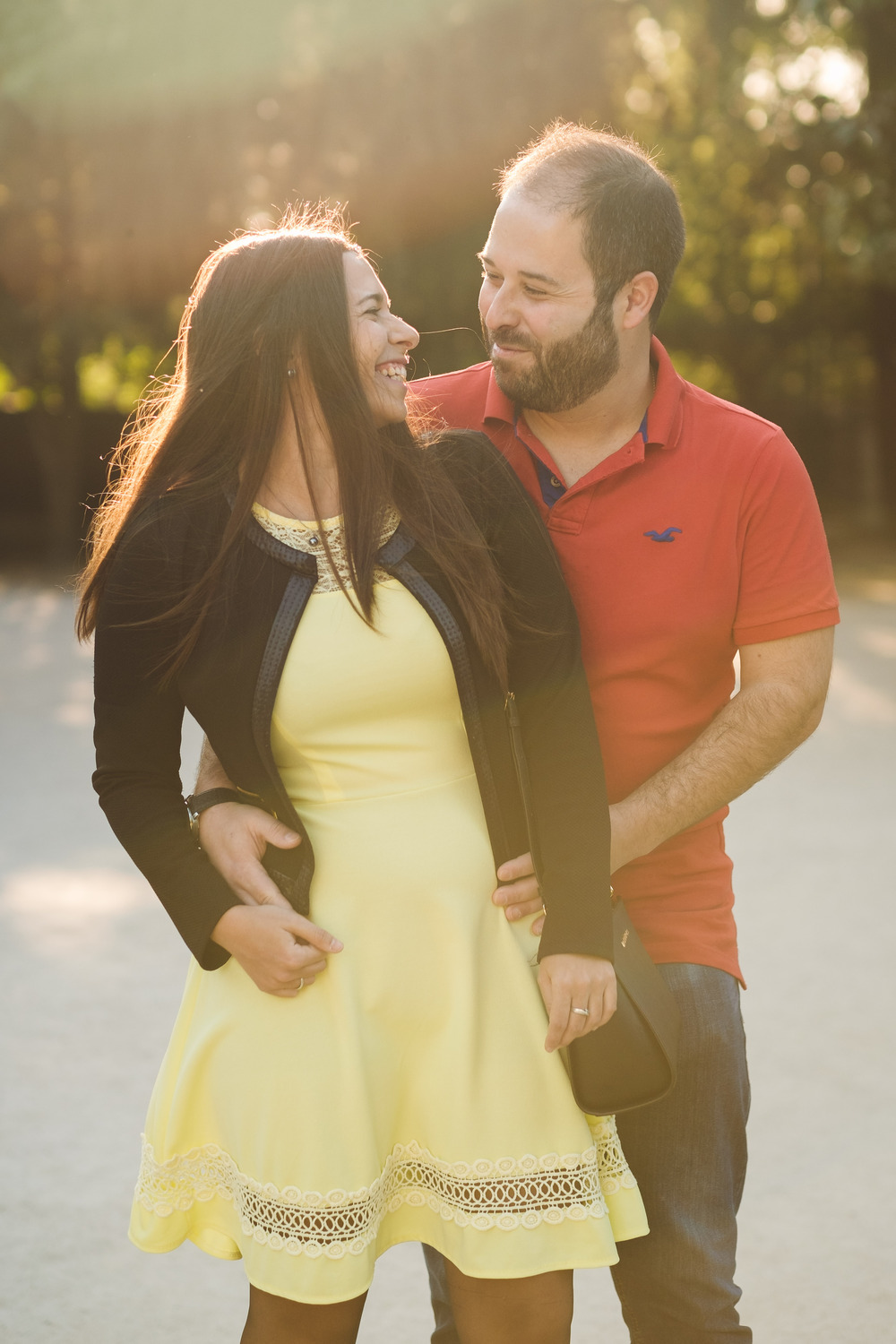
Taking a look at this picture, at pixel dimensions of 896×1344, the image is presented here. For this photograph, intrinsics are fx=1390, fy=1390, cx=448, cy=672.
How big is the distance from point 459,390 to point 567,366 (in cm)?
30

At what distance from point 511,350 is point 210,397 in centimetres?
61

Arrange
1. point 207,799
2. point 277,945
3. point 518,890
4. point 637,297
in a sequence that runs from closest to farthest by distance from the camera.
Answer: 1. point 277,945
2. point 518,890
3. point 207,799
4. point 637,297

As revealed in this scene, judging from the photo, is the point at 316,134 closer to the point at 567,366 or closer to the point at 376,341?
the point at 567,366

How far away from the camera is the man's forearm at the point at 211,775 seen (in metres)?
2.27

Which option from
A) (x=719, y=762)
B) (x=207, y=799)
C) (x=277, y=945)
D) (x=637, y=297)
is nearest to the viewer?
(x=277, y=945)

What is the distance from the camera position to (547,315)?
7.94ft

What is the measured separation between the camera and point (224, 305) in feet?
6.84

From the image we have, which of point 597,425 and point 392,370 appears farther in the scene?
point 597,425

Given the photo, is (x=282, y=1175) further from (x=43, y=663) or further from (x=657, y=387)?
(x=43, y=663)

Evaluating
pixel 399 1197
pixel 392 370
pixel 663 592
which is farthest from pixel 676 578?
pixel 399 1197

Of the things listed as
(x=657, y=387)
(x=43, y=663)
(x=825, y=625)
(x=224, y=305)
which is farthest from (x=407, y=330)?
(x=43, y=663)

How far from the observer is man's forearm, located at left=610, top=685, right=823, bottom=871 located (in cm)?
235

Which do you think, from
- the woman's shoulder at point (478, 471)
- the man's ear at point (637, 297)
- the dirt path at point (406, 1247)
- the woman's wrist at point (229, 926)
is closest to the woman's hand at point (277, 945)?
the woman's wrist at point (229, 926)

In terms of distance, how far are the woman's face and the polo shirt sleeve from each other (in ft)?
2.18
